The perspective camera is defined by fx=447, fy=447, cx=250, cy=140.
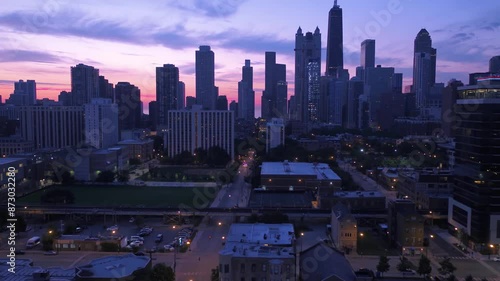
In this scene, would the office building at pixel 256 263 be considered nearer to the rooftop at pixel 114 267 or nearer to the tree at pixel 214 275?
the tree at pixel 214 275

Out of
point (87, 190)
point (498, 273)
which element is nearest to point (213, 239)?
point (498, 273)

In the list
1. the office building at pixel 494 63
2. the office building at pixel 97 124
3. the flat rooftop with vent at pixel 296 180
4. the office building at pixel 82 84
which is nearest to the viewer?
the flat rooftop with vent at pixel 296 180

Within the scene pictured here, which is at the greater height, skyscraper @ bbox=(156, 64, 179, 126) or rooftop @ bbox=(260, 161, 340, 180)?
skyscraper @ bbox=(156, 64, 179, 126)

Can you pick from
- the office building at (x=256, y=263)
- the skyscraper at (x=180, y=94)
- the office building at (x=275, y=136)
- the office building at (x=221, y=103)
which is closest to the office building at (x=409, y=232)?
the office building at (x=256, y=263)

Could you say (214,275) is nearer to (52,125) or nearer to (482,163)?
(482,163)

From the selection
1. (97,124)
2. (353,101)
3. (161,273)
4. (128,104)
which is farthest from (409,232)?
(353,101)

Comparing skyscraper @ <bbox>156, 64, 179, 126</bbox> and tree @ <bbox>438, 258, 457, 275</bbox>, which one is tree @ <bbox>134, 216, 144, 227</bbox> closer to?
tree @ <bbox>438, 258, 457, 275</bbox>

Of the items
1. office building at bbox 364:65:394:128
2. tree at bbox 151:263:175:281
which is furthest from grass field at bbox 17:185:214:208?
office building at bbox 364:65:394:128
